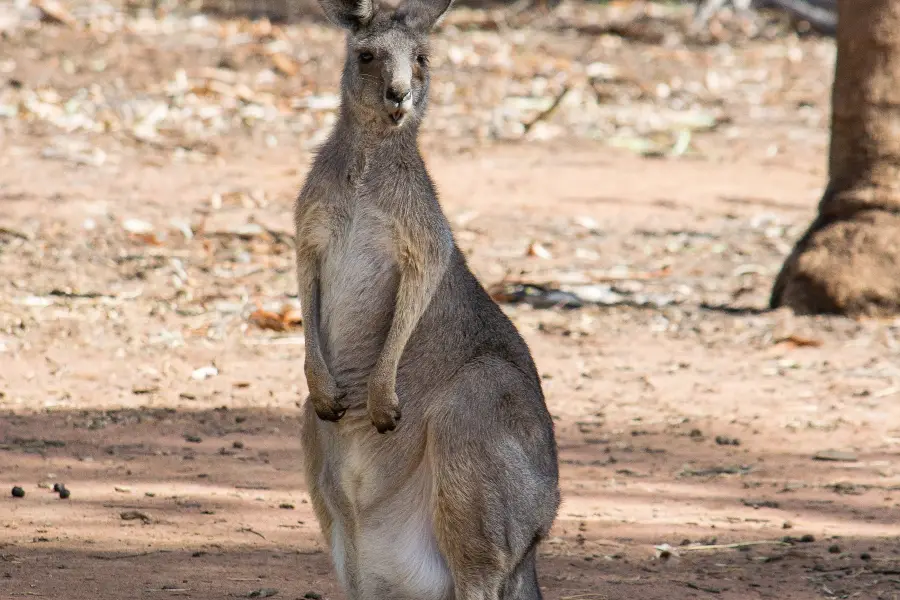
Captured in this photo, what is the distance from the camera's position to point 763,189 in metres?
10.5

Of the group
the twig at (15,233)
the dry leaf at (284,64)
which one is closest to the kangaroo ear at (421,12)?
the twig at (15,233)

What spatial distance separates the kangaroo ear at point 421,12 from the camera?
3.50m

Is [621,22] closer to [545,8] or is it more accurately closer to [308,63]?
[545,8]

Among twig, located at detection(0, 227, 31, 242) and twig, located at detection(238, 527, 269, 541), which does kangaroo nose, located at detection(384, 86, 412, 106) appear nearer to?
twig, located at detection(238, 527, 269, 541)

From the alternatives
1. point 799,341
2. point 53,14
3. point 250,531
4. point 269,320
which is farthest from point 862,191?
point 53,14

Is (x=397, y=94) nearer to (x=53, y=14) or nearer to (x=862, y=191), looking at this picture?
(x=862, y=191)

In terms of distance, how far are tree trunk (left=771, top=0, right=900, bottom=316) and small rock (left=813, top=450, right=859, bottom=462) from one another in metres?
1.89

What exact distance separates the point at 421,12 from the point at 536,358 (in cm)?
326

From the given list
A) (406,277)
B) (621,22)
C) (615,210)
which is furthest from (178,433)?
(621,22)

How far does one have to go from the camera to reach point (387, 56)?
339 cm

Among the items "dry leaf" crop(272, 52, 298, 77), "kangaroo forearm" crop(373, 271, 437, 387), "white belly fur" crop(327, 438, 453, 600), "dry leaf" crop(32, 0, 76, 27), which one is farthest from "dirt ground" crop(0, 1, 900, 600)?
"dry leaf" crop(32, 0, 76, 27)

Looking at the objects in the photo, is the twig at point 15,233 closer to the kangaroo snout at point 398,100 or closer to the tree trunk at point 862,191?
the tree trunk at point 862,191

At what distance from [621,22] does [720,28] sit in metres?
1.31

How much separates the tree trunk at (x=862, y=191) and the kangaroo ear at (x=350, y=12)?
430 centimetres
